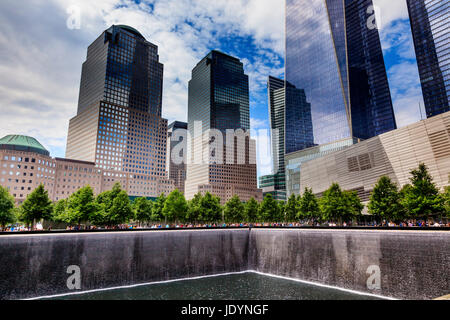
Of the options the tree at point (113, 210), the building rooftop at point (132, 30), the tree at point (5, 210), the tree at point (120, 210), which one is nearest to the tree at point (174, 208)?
the tree at point (113, 210)

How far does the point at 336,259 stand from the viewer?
34.0 metres

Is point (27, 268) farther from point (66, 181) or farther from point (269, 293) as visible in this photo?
point (66, 181)

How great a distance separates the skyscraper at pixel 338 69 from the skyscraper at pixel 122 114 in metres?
91.2

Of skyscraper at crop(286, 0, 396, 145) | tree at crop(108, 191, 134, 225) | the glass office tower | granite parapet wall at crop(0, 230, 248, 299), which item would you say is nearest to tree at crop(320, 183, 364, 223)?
granite parapet wall at crop(0, 230, 248, 299)

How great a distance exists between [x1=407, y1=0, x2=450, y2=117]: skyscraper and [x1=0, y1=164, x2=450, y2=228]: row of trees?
97084mm

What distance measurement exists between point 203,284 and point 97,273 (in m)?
13.2

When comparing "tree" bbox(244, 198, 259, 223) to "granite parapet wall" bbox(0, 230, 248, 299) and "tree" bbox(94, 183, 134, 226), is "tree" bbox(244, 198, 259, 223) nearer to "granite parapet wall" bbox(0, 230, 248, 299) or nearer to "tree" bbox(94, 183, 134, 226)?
"tree" bbox(94, 183, 134, 226)

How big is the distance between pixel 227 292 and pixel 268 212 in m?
47.2

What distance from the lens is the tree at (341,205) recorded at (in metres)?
60.0

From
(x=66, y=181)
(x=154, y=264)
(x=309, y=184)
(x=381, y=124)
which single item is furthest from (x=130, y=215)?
(x=381, y=124)

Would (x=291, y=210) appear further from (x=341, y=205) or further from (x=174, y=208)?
(x=174, y=208)

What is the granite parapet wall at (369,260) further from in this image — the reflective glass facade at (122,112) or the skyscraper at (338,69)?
the reflective glass facade at (122,112)

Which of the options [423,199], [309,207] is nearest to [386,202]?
[423,199]

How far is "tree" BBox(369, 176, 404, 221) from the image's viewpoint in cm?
4951
